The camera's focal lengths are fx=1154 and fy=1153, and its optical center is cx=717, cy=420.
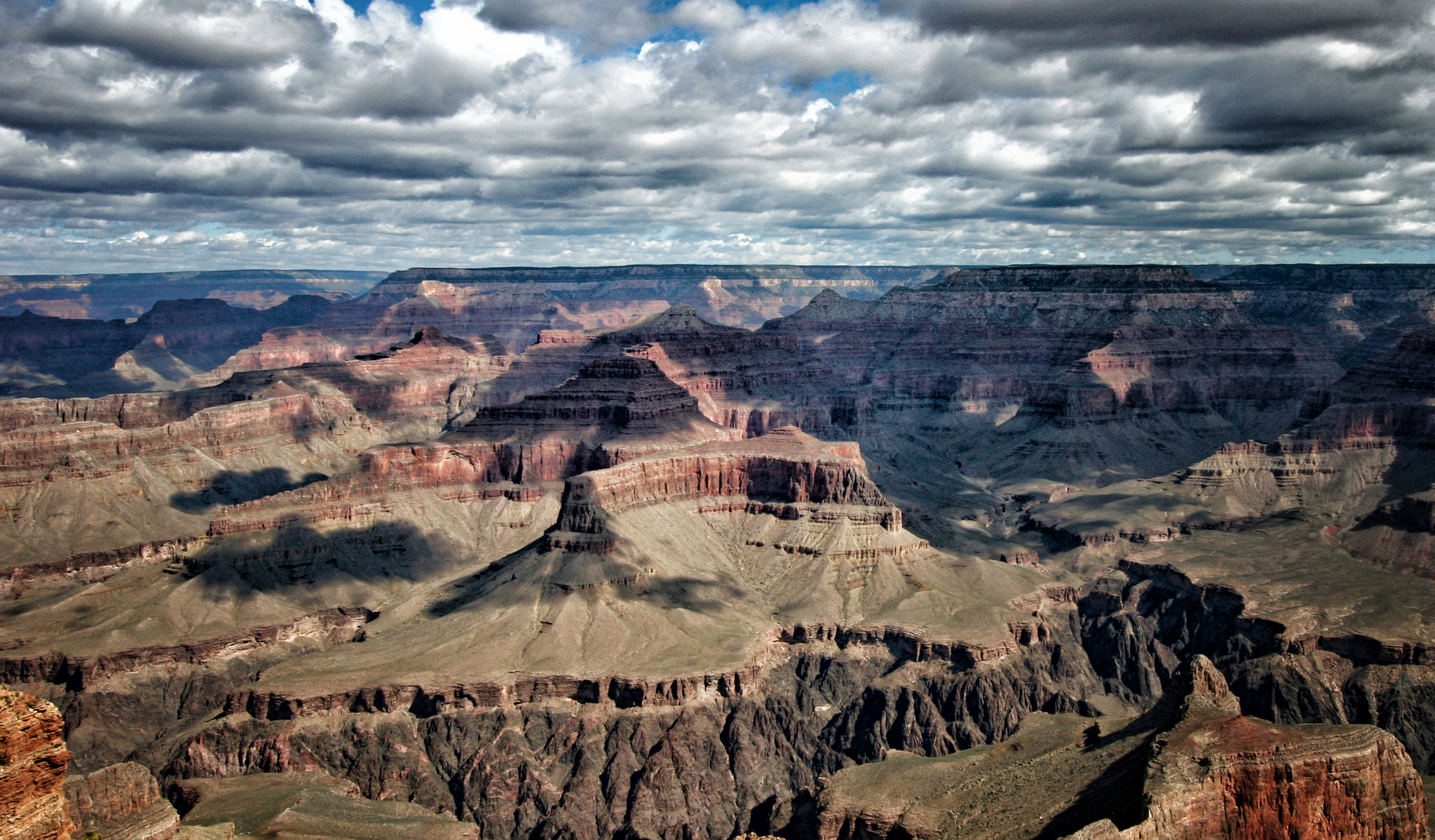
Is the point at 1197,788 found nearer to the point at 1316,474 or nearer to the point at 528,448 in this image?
the point at 528,448

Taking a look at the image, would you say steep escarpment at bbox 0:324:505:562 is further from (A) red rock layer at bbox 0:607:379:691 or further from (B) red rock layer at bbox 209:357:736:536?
(A) red rock layer at bbox 0:607:379:691

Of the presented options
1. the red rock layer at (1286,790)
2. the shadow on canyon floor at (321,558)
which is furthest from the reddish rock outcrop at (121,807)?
the shadow on canyon floor at (321,558)

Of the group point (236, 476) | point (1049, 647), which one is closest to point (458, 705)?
point (1049, 647)

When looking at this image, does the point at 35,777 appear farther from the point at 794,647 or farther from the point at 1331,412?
the point at 1331,412

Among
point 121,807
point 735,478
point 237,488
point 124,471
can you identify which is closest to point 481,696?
point 121,807

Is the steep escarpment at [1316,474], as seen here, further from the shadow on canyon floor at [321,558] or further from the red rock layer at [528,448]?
the shadow on canyon floor at [321,558]
